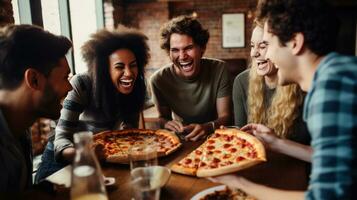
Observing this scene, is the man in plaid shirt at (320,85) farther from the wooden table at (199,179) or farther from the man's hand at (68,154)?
the man's hand at (68,154)

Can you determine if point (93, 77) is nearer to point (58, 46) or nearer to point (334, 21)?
point (58, 46)

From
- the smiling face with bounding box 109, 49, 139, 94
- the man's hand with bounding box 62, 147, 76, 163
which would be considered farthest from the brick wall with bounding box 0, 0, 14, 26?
the man's hand with bounding box 62, 147, 76, 163

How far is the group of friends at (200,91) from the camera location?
0.99 m

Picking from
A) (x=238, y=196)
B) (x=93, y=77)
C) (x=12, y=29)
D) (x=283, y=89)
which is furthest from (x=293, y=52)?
(x=93, y=77)

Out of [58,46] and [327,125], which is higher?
[58,46]

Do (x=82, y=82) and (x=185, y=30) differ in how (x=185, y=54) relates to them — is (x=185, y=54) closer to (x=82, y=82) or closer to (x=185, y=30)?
(x=185, y=30)

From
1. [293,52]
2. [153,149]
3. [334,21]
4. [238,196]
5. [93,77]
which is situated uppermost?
[334,21]

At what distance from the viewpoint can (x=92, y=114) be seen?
2.55 metres

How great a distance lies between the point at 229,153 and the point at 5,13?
2.45 m

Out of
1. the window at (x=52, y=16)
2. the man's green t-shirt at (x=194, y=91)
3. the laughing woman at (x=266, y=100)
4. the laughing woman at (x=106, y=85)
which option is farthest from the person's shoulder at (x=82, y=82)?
the window at (x=52, y=16)

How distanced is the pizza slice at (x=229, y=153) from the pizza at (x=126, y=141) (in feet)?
0.79

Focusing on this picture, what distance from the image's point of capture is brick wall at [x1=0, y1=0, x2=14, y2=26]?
300 centimetres

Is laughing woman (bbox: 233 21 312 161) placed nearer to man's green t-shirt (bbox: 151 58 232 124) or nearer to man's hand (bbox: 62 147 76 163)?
man's green t-shirt (bbox: 151 58 232 124)

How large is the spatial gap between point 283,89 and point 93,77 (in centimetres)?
138
